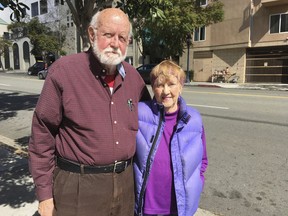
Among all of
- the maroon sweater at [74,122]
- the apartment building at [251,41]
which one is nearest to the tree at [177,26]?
the apartment building at [251,41]

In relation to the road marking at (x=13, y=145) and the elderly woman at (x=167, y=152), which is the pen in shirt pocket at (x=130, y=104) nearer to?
the elderly woman at (x=167, y=152)

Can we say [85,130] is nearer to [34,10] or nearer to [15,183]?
[15,183]

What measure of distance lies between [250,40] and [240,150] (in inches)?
864

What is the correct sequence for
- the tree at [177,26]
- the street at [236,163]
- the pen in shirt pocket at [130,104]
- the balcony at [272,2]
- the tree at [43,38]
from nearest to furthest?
the pen in shirt pocket at [130,104], the street at [236,163], the tree at [177,26], the balcony at [272,2], the tree at [43,38]

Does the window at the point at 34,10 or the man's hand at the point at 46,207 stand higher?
the window at the point at 34,10

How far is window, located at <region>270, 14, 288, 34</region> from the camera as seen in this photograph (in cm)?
2473

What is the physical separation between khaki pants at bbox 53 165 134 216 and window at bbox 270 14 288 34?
25.3m

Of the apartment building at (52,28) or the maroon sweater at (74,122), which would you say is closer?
the maroon sweater at (74,122)

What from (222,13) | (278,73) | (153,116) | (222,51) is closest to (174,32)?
(222,13)

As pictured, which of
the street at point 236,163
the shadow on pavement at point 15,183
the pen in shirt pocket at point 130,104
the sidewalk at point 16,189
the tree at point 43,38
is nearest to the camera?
the pen in shirt pocket at point 130,104

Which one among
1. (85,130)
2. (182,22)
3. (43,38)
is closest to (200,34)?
(182,22)

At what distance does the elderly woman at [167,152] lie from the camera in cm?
244

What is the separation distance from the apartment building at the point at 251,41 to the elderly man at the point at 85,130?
24968 millimetres

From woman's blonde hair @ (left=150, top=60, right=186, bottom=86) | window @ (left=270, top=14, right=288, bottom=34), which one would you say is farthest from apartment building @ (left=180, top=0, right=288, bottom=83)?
woman's blonde hair @ (left=150, top=60, right=186, bottom=86)
